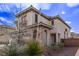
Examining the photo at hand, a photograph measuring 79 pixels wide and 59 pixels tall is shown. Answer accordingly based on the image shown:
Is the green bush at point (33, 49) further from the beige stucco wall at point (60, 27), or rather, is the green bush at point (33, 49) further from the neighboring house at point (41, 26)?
the beige stucco wall at point (60, 27)

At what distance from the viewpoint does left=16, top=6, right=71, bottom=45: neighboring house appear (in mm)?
2695

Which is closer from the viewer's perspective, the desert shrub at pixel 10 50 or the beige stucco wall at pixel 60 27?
the desert shrub at pixel 10 50

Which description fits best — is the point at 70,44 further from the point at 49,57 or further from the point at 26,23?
the point at 26,23

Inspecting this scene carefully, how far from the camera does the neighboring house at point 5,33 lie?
2688 millimetres

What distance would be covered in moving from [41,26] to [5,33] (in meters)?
0.59

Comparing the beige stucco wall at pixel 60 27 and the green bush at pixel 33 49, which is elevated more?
the beige stucco wall at pixel 60 27

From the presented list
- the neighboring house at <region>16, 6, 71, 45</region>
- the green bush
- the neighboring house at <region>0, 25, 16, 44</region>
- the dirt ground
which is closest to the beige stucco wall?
the neighboring house at <region>16, 6, 71, 45</region>

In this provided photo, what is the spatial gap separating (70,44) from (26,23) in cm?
80

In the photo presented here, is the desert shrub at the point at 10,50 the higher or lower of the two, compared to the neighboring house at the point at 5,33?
lower

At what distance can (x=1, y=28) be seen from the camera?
8.94ft

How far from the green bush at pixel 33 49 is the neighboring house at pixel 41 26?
87 mm

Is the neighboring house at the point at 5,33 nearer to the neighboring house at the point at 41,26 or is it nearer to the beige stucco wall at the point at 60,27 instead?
the neighboring house at the point at 41,26

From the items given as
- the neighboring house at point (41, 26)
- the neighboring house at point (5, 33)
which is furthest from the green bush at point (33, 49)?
the neighboring house at point (5, 33)

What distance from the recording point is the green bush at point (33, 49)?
261cm
